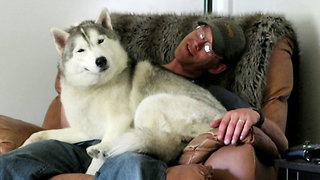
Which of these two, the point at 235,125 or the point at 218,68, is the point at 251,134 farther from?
the point at 218,68

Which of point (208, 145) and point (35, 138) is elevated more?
point (208, 145)

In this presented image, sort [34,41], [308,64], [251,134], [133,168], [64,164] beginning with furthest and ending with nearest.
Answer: [34,41]
[308,64]
[64,164]
[251,134]
[133,168]

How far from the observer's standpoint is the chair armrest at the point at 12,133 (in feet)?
6.40

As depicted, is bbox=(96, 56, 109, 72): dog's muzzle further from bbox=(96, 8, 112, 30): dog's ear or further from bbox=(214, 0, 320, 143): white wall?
bbox=(214, 0, 320, 143): white wall

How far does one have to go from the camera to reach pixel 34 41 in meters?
2.96

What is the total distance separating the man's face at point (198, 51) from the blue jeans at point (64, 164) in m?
0.67

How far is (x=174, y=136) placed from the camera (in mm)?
1615

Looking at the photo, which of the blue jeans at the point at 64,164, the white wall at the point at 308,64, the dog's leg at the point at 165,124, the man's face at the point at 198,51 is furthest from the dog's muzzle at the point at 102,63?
the white wall at the point at 308,64

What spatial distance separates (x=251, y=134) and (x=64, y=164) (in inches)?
29.5

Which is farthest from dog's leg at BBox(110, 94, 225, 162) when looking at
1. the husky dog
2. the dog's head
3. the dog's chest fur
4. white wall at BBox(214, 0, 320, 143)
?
white wall at BBox(214, 0, 320, 143)

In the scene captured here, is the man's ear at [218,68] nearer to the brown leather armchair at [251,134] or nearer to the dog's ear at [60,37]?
the brown leather armchair at [251,134]

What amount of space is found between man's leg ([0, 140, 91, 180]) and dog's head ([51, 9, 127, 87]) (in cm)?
30

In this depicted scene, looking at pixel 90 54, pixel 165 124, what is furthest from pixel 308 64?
pixel 90 54

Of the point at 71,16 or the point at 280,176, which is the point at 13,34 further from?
the point at 280,176
